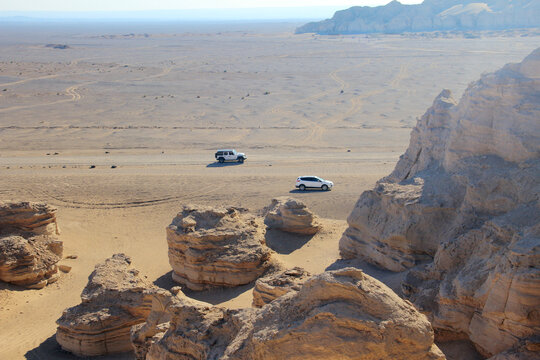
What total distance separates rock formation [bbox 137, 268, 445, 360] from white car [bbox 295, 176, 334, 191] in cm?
2105

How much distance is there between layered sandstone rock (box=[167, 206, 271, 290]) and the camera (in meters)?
16.7

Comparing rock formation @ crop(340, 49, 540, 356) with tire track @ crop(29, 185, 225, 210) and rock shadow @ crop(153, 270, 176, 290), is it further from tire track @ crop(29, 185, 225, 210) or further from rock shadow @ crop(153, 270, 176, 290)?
tire track @ crop(29, 185, 225, 210)

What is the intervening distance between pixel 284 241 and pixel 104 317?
29.3 feet

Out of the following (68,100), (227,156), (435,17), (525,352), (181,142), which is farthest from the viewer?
(435,17)

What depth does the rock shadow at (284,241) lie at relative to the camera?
2047 cm

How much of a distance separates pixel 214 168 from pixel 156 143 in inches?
340

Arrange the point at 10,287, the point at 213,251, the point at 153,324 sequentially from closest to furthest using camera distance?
the point at 153,324, the point at 213,251, the point at 10,287

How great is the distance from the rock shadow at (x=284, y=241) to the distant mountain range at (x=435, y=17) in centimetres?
13387

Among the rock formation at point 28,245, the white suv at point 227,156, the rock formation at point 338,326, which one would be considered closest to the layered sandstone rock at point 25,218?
the rock formation at point 28,245

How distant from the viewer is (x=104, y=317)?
13438 millimetres

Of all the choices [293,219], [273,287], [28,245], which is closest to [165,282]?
[28,245]

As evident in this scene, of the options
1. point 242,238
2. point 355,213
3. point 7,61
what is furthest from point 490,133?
point 7,61

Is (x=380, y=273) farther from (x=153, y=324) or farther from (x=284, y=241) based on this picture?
(x=153, y=324)

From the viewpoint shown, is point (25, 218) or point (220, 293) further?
point (25, 218)
